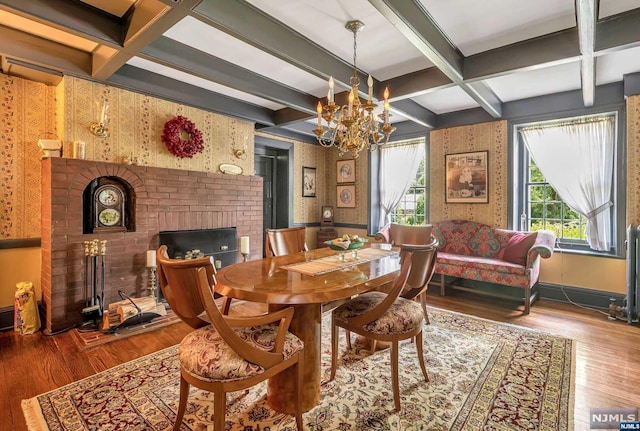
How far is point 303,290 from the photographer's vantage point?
5.23ft

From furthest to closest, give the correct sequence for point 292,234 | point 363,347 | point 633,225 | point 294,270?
point 633,225, point 292,234, point 363,347, point 294,270

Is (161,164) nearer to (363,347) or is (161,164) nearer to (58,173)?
(58,173)

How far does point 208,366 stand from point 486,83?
3953mm

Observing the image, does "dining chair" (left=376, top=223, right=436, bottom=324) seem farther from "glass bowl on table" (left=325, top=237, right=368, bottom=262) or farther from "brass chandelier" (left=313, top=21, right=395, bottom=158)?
"brass chandelier" (left=313, top=21, right=395, bottom=158)

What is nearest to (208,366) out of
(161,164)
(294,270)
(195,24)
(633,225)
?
(294,270)

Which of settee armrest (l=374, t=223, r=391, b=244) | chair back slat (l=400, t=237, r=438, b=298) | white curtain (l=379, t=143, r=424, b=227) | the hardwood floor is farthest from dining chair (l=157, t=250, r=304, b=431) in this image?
white curtain (l=379, t=143, r=424, b=227)

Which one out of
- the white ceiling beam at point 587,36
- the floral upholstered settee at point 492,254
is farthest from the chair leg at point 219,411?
the floral upholstered settee at point 492,254

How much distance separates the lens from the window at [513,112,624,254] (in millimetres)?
3738

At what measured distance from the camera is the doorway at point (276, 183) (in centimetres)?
A: 559

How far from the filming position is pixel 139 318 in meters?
3.06

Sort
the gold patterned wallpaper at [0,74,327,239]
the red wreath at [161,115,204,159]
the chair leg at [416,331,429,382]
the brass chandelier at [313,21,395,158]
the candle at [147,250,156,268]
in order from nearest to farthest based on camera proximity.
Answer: the chair leg at [416,331,429,382], the brass chandelier at [313,21,395,158], the gold patterned wallpaper at [0,74,327,239], the candle at [147,250,156,268], the red wreath at [161,115,204,159]

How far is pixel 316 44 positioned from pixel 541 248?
10.6ft

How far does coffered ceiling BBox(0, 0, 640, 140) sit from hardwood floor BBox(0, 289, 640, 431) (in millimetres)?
2390

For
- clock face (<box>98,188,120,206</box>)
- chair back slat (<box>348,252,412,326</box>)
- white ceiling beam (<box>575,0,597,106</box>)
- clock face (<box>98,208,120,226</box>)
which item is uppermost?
white ceiling beam (<box>575,0,597,106</box>)
